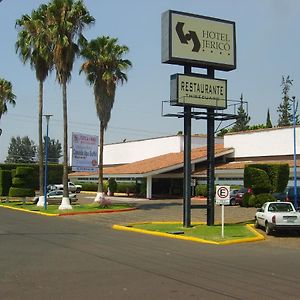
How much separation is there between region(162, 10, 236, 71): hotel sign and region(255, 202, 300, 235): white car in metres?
7.10

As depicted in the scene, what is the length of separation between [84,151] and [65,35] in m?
11.0

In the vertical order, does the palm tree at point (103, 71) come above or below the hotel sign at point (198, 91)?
above

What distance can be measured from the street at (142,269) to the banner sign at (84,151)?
77.7ft

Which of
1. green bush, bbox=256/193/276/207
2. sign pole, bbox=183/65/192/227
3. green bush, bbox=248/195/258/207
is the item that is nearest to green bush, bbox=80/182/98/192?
green bush, bbox=248/195/258/207

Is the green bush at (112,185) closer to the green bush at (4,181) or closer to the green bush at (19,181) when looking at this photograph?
the green bush at (4,181)

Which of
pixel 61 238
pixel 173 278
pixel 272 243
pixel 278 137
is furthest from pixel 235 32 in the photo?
pixel 278 137

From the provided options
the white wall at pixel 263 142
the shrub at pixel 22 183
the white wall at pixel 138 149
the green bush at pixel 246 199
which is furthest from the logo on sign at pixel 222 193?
the white wall at pixel 138 149

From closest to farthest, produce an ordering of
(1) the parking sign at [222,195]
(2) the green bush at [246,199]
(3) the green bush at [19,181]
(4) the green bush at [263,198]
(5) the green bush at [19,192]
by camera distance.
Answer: (1) the parking sign at [222,195] < (4) the green bush at [263,198] < (2) the green bush at [246,199] < (5) the green bush at [19,192] < (3) the green bush at [19,181]

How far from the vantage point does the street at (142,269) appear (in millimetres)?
8820

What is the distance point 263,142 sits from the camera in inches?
2159

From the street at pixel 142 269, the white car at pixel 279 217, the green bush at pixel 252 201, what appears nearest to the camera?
the street at pixel 142 269

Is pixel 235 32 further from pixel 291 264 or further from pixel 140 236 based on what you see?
pixel 291 264

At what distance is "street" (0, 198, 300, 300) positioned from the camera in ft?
28.9

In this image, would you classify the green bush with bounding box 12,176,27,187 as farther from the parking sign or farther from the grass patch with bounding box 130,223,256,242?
the parking sign
